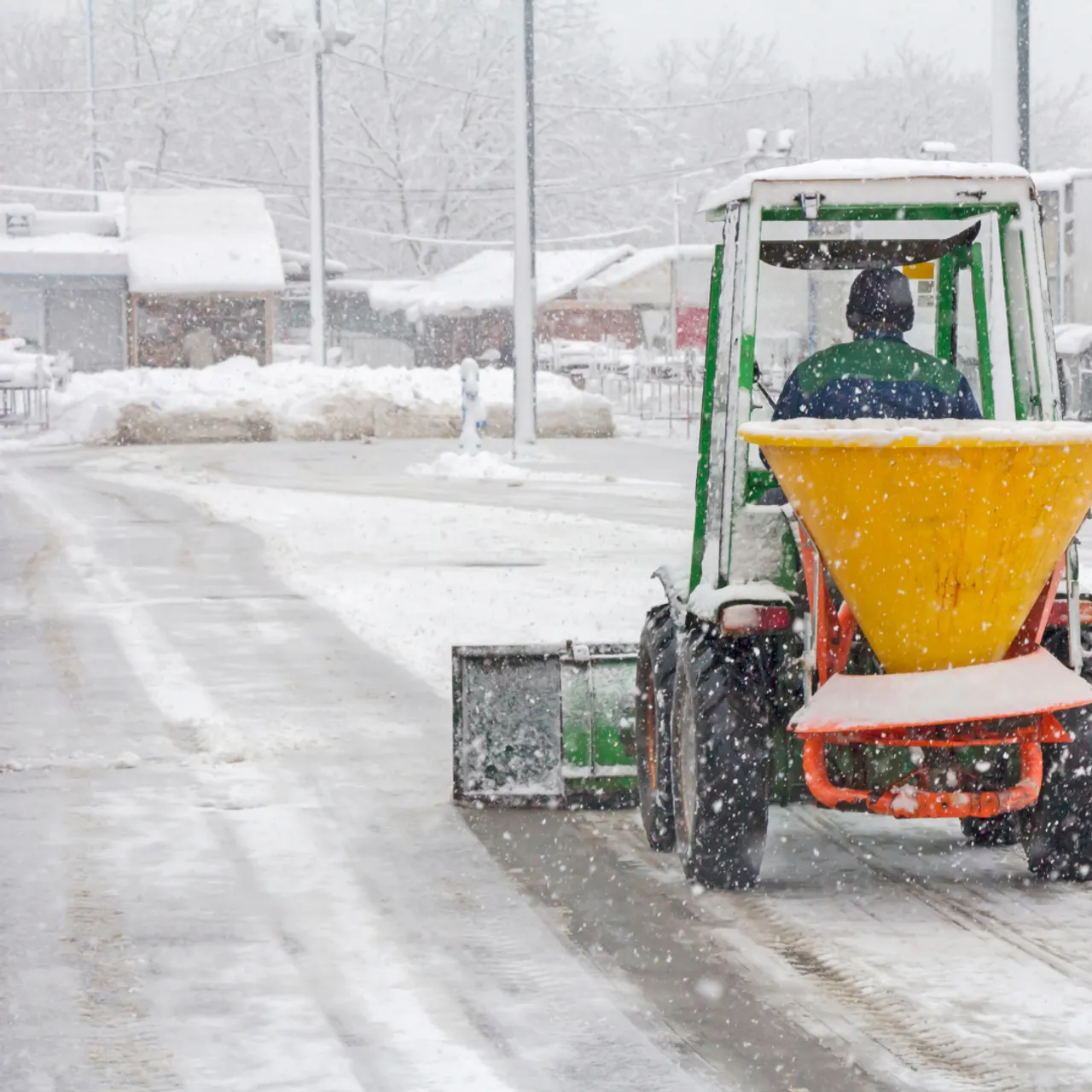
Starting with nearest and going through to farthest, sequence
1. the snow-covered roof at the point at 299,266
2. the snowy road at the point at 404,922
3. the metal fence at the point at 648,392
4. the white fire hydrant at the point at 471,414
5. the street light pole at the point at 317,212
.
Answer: the snowy road at the point at 404,922 < the white fire hydrant at the point at 471,414 < the metal fence at the point at 648,392 < the street light pole at the point at 317,212 < the snow-covered roof at the point at 299,266

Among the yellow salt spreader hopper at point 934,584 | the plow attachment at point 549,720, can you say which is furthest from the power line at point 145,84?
the yellow salt spreader hopper at point 934,584

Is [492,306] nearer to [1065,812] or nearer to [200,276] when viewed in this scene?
[200,276]

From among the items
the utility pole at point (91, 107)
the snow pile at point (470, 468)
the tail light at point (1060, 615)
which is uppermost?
the utility pole at point (91, 107)

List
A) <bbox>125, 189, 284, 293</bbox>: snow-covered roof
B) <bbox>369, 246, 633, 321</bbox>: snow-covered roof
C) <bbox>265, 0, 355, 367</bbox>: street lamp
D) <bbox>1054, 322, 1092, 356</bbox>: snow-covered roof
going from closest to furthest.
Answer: <bbox>1054, 322, 1092, 356</bbox>: snow-covered roof < <bbox>265, 0, 355, 367</bbox>: street lamp < <bbox>125, 189, 284, 293</bbox>: snow-covered roof < <bbox>369, 246, 633, 321</bbox>: snow-covered roof

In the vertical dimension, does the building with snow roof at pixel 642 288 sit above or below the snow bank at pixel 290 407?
above

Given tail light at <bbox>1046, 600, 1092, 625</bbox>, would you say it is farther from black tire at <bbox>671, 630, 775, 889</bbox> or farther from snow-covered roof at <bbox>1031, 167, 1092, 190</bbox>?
snow-covered roof at <bbox>1031, 167, 1092, 190</bbox>

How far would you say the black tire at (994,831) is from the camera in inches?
255

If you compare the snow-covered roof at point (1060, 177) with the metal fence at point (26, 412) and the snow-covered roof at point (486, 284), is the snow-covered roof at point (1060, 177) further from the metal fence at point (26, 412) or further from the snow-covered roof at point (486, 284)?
the snow-covered roof at point (486, 284)

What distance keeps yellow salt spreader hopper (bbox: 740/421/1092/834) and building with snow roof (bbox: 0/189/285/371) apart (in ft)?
144

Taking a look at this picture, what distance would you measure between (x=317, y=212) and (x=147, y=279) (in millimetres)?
7593

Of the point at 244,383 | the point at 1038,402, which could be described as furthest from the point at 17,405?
the point at 1038,402

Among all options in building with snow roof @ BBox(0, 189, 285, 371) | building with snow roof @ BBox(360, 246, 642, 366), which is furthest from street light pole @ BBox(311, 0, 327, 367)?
building with snow roof @ BBox(360, 246, 642, 366)

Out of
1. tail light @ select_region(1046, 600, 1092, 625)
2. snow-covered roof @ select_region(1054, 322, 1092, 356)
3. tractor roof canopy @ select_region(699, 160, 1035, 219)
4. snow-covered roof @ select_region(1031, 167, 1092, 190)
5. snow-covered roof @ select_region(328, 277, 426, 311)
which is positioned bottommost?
tail light @ select_region(1046, 600, 1092, 625)

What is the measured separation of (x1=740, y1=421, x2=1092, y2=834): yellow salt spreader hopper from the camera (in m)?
5.11
